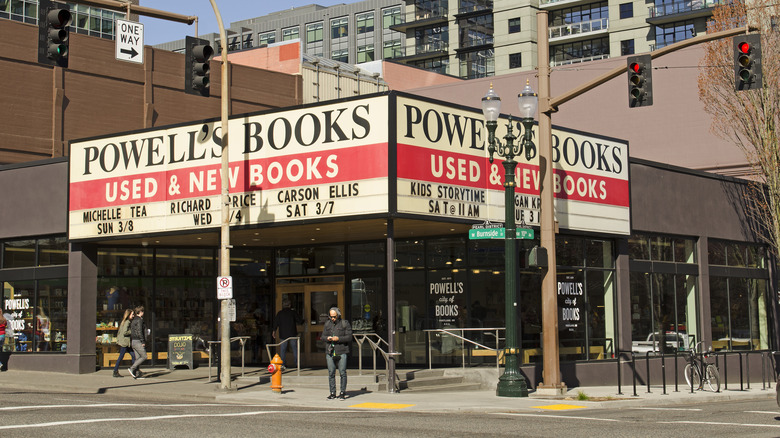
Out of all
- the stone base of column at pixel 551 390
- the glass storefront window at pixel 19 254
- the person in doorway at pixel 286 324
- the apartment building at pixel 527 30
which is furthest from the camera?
the apartment building at pixel 527 30

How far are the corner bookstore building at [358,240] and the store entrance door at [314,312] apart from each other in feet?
0.15

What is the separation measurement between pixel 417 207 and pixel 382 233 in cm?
392

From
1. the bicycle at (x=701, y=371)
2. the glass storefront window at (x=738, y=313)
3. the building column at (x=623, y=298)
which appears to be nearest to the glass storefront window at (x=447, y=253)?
the building column at (x=623, y=298)

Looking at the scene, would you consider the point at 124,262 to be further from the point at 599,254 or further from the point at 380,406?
the point at 599,254

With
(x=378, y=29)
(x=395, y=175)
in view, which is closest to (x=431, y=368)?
(x=395, y=175)

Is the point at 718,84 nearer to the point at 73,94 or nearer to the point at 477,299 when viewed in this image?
the point at 477,299

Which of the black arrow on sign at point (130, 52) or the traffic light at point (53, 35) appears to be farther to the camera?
the black arrow on sign at point (130, 52)

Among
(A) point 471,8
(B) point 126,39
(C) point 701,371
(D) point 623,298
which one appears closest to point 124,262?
(B) point 126,39

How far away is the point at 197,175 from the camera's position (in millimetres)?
23250

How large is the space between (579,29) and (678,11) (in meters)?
9.92

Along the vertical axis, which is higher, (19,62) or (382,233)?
(19,62)

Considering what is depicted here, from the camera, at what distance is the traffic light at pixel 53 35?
52.5ft

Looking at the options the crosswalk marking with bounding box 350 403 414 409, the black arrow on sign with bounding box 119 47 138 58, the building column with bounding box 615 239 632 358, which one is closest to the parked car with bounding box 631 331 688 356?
the building column with bounding box 615 239 632 358

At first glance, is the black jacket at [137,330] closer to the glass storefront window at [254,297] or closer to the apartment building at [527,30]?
the glass storefront window at [254,297]
